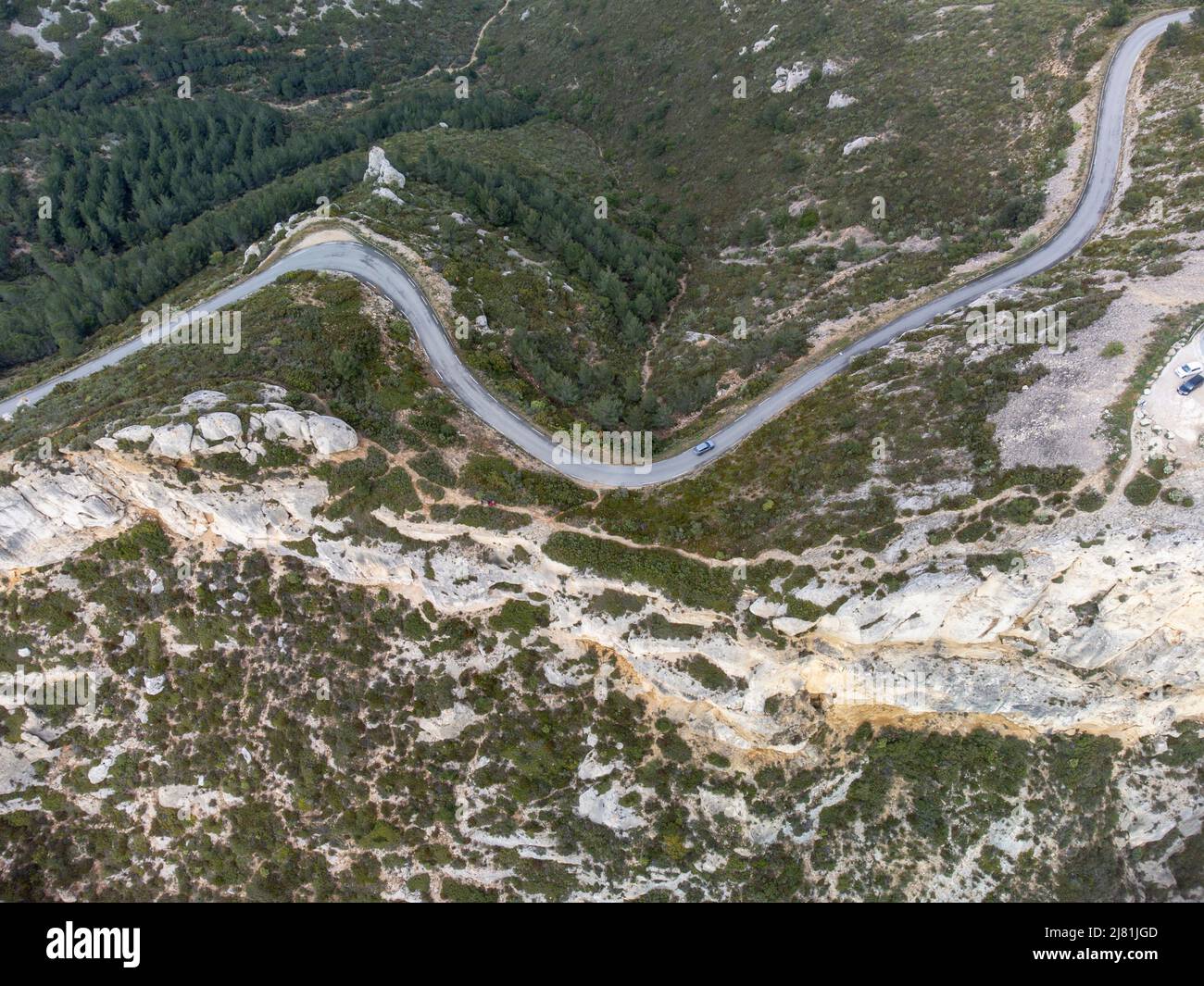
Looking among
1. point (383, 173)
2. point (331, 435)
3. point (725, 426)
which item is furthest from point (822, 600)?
point (383, 173)

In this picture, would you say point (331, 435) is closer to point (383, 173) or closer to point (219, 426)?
point (219, 426)

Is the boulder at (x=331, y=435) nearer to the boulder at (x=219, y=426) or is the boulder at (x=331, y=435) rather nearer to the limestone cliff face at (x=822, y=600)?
the limestone cliff face at (x=822, y=600)

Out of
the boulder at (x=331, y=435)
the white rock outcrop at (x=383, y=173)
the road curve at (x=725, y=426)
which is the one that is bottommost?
the boulder at (x=331, y=435)

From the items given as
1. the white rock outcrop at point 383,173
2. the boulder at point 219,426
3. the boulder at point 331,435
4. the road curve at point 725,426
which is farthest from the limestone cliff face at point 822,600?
the white rock outcrop at point 383,173

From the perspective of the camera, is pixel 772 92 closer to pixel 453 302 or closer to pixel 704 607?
pixel 453 302

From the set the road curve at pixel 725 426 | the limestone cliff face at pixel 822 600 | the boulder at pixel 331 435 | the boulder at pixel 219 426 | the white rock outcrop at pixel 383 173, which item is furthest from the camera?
the white rock outcrop at pixel 383 173

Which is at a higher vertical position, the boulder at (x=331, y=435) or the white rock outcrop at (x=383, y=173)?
the white rock outcrop at (x=383, y=173)

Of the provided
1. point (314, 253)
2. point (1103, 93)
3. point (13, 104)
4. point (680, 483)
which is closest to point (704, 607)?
point (680, 483)
